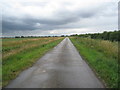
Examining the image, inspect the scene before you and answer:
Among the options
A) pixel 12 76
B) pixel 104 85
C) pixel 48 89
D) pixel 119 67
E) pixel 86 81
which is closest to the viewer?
pixel 48 89

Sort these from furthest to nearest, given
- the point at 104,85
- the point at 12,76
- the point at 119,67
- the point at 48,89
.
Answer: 1. the point at 119,67
2. the point at 12,76
3. the point at 104,85
4. the point at 48,89

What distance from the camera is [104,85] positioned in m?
5.05

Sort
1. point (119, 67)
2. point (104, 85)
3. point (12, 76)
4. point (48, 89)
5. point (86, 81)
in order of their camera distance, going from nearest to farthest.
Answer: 1. point (48, 89)
2. point (104, 85)
3. point (86, 81)
4. point (12, 76)
5. point (119, 67)

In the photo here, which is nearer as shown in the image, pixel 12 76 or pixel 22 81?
pixel 22 81

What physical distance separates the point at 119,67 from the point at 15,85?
5.55 metres

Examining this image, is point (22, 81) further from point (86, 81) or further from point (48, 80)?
point (86, 81)

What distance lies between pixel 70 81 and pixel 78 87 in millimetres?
703

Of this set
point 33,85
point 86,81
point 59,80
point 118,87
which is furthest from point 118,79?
point 33,85

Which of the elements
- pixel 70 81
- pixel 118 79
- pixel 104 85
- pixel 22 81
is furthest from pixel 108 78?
pixel 22 81

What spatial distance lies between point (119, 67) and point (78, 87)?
3727mm

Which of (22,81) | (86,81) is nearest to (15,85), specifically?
(22,81)

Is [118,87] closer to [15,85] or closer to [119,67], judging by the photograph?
[119,67]

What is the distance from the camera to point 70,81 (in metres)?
5.50

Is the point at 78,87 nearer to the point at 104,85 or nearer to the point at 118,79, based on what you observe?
the point at 104,85
